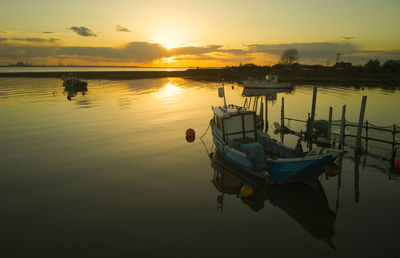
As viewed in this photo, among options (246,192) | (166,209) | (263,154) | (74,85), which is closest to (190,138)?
(263,154)

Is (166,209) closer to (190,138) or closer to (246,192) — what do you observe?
(246,192)

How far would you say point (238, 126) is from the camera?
16109 mm

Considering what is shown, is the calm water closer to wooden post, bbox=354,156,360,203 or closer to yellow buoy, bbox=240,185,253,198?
wooden post, bbox=354,156,360,203

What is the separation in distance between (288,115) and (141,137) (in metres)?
22.0

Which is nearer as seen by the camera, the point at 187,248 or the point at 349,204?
the point at 187,248

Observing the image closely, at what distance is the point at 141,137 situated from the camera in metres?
23.5

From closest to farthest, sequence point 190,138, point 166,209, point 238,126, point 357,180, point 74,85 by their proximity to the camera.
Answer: point 166,209 < point 357,180 < point 238,126 < point 190,138 < point 74,85

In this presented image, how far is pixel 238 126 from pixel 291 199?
569cm

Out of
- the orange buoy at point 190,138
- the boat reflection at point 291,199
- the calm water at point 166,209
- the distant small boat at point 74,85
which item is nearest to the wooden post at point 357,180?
the calm water at point 166,209

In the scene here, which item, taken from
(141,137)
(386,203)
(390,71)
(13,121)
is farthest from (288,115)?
(390,71)

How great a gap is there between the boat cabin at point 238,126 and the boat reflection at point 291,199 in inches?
86.4

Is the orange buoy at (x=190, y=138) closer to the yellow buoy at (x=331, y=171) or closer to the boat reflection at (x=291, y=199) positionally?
the boat reflection at (x=291, y=199)

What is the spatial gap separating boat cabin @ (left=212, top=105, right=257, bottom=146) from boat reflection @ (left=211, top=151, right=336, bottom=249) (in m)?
2.19

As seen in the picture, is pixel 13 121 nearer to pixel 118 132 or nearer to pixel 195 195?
pixel 118 132
